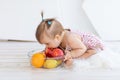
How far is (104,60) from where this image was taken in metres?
1.64

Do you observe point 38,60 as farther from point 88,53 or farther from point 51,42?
point 88,53

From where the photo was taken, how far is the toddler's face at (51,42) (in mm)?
1587

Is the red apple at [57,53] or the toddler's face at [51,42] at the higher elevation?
the toddler's face at [51,42]

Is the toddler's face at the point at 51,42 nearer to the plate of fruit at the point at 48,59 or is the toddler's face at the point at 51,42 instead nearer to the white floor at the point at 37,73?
the plate of fruit at the point at 48,59

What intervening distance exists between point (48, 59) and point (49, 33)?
14 centimetres

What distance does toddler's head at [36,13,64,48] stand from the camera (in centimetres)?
158

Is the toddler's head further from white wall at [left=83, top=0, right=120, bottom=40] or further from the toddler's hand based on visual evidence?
white wall at [left=83, top=0, right=120, bottom=40]

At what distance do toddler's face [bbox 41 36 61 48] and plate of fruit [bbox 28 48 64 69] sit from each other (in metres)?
0.03

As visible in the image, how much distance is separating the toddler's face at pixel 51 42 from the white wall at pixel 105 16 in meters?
0.79

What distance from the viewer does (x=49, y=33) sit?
1.59m

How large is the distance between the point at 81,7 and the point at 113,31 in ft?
1.06

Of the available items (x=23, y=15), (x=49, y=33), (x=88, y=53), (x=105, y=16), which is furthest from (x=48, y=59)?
(x=105, y=16)

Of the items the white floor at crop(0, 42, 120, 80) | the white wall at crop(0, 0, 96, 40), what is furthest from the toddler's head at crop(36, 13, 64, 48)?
the white wall at crop(0, 0, 96, 40)

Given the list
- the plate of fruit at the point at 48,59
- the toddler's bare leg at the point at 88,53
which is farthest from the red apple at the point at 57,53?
the toddler's bare leg at the point at 88,53
